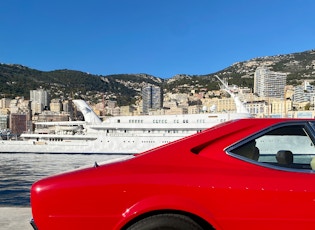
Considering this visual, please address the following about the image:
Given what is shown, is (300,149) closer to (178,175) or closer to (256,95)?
(178,175)

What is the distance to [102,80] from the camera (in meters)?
197

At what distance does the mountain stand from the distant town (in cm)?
828

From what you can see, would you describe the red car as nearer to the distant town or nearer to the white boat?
the white boat

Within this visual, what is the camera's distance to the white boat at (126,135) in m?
65.1

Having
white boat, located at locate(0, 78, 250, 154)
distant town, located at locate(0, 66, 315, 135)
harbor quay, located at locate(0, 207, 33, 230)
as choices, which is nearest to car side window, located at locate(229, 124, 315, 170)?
harbor quay, located at locate(0, 207, 33, 230)

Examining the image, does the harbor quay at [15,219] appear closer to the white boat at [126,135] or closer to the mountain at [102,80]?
the white boat at [126,135]

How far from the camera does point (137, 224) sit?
2.45 m

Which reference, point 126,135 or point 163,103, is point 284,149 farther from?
point 163,103

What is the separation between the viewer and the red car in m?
2.43

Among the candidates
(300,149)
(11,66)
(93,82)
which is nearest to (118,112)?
(93,82)

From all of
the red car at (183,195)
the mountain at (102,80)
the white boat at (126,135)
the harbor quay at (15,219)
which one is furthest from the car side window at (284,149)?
the mountain at (102,80)

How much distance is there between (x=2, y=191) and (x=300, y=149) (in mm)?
20040

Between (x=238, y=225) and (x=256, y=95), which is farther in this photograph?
(x=256, y=95)

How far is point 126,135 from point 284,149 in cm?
6443
